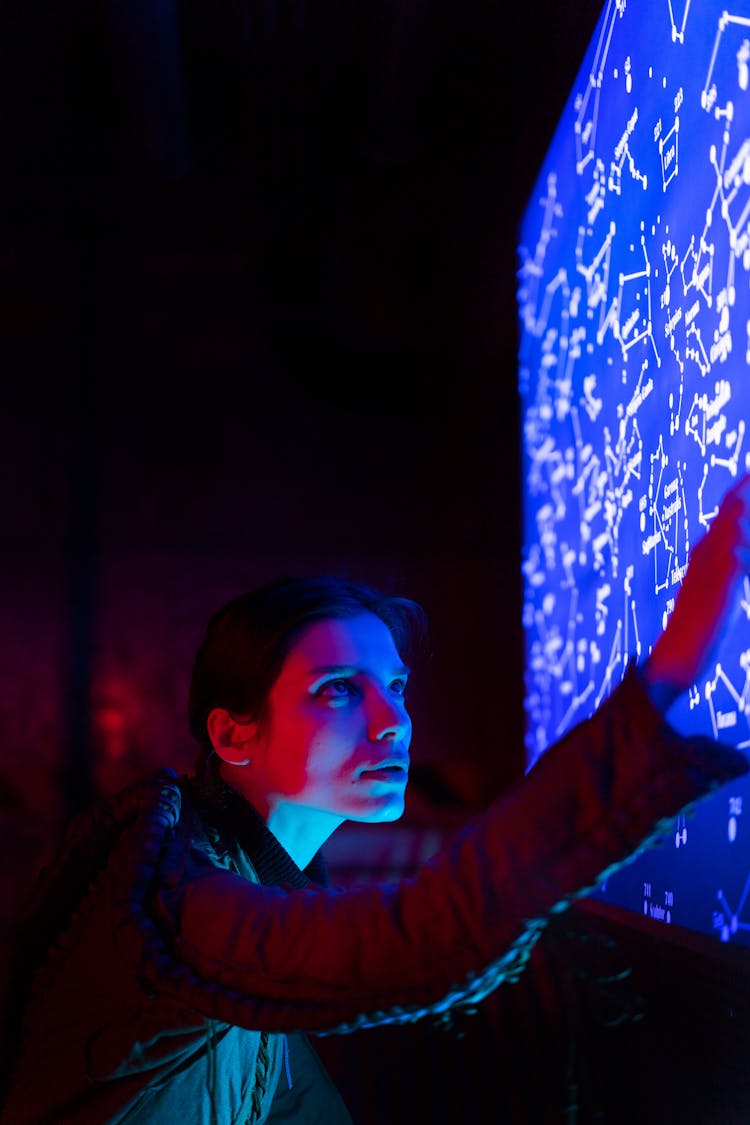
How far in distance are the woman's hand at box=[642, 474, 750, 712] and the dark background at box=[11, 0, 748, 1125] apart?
91.1 inches

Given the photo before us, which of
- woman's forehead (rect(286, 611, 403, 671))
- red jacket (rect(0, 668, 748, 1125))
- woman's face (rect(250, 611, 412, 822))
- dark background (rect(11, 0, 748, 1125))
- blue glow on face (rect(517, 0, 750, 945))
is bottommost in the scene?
red jacket (rect(0, 668, 748, 1125))

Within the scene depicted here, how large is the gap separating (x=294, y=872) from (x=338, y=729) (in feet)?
0.64

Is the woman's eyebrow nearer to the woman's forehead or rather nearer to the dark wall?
the woman's forehead

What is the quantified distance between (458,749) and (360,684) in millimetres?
2191

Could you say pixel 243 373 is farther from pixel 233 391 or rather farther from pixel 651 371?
pixel 651 371

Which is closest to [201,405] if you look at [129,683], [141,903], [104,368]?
[104,368]

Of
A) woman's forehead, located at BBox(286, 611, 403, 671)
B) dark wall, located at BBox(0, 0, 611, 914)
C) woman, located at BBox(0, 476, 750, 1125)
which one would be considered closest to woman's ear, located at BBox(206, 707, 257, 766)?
woman, located at BBox(0, 476, 750, 1125)

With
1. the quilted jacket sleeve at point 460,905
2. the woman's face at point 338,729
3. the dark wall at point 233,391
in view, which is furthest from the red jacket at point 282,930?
the dark wall at point 233,391

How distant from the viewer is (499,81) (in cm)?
297

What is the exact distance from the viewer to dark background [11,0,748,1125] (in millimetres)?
3021

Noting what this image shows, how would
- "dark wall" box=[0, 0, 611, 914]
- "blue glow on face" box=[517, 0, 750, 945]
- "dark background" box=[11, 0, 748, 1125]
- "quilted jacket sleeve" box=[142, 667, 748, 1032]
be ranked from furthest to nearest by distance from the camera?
"dark wall" box=[0, 0, 611, 914], "dark background" box=[11, 0, 748, 1125], "blue glow on face" box=[517, 0, 750, 945], "quilted jacket sleeve" box=[142, 667, 748, 1032]

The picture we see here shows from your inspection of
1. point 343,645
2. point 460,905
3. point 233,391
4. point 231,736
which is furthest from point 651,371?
point 233,391

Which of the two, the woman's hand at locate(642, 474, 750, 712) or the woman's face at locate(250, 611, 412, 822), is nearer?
the woman's hand at locate(642, 474, 750, 712)

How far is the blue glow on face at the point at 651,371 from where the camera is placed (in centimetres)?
109
